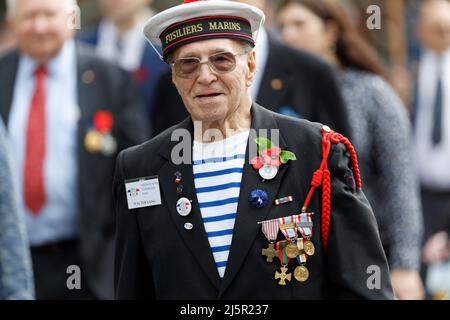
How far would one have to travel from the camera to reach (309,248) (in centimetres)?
527

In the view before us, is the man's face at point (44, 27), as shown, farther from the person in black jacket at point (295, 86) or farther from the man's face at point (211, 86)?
the man's face at point (211, 86)

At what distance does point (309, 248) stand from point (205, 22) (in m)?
1.01

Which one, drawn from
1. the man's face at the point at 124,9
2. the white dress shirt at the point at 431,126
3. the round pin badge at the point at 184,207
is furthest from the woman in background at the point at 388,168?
the round pin badge at the point at 184,207

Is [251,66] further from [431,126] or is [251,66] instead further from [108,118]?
[431,126]

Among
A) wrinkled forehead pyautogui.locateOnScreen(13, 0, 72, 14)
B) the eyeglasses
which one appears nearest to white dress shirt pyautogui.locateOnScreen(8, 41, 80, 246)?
wrinkled forehead pyautogui.locateOnScreen(13, 0, 72, 14)

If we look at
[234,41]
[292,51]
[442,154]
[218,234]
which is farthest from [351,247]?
[442,154]

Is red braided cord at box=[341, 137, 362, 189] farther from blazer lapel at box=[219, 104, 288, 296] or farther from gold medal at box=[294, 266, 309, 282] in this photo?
gold medal at box=[294, 266, 309, 282]

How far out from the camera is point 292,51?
7.87 meters

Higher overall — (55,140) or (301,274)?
(55,140)

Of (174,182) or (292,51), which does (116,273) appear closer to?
(174,182)

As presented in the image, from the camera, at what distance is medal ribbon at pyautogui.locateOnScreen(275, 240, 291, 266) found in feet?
17.3

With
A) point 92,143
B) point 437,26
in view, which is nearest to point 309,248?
point 92,143

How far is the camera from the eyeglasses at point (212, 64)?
5344mm
